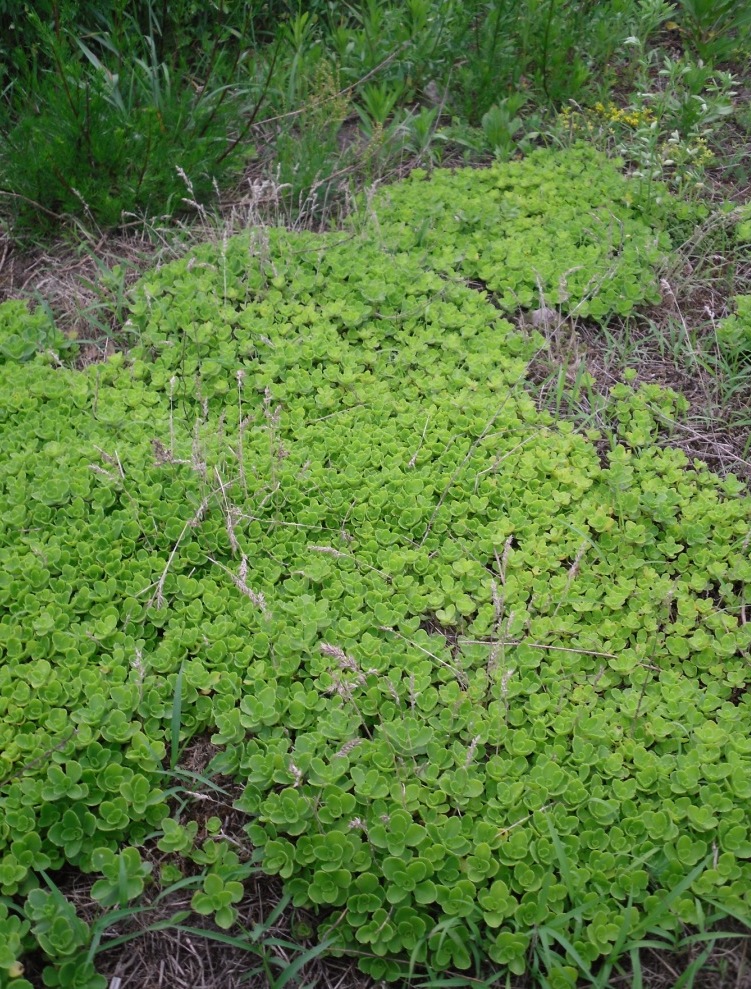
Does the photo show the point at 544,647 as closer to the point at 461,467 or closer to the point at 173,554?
the point at 461,467

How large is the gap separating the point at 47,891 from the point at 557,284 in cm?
299

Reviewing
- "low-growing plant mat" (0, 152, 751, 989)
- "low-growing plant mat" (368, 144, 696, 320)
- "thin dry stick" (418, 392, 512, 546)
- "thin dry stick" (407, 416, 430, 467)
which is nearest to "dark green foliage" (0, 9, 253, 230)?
"low-growing plant mat" (0, 152, 751, 989)

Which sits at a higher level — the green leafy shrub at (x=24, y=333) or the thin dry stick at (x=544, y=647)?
the green leafy shrub at (x=24, y=333)

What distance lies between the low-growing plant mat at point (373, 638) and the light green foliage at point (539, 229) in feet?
1.17

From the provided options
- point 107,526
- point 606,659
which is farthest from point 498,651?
point 107,526

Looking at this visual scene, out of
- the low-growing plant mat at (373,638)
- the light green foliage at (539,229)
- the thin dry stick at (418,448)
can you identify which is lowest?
the low-growing plant mat at (373,638)

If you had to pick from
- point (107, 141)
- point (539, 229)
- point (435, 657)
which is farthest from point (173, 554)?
point (539, 229)

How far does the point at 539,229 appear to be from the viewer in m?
3.94

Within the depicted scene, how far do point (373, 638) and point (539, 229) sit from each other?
2.37 meters

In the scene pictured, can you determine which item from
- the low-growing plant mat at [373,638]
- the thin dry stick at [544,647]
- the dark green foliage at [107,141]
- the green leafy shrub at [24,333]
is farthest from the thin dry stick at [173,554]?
the dark green foliage at [107,141]

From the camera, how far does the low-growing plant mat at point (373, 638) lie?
205 cm

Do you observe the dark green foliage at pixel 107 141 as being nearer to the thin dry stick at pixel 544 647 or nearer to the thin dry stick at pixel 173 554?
the thin dry stick at pixel 173 554

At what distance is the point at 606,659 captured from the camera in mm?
→ 2529

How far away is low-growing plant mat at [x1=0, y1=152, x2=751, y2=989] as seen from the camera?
6.72 feet
